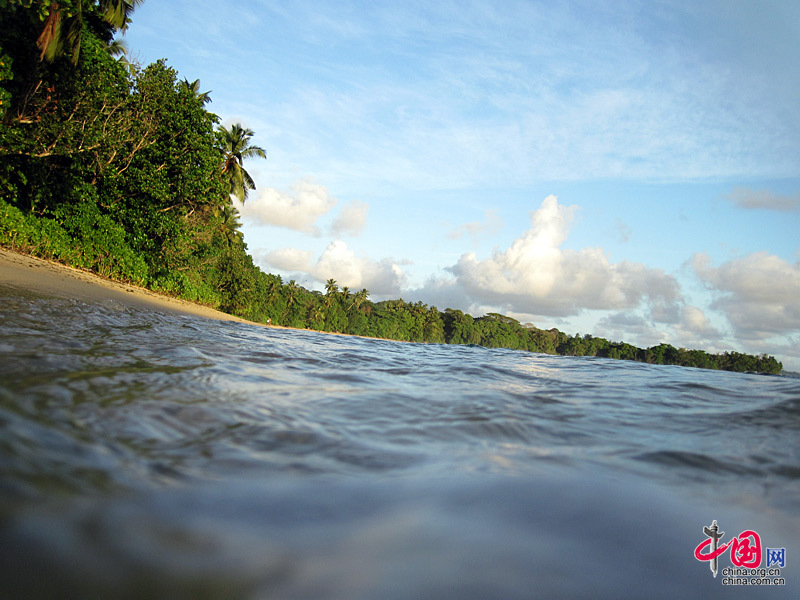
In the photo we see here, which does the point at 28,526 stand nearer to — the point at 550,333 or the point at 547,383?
the point at 547,383

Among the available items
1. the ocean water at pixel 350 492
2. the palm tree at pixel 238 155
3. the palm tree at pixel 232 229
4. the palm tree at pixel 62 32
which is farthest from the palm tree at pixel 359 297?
the ocean water at pixel 350 492

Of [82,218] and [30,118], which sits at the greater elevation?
[30,118]

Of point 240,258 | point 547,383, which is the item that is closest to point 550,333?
point 240,258

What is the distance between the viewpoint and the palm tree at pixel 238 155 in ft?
104

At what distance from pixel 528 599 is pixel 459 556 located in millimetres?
215

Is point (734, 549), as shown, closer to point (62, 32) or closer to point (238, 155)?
point (62, 32)

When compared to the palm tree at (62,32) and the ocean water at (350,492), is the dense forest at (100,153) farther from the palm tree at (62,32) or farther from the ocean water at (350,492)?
the ocean water at (350,492)

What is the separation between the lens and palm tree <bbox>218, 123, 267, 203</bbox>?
104 feet

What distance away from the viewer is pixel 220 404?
8.68 ft

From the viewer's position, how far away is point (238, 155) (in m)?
32.5

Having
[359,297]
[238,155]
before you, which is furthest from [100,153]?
[359,297]

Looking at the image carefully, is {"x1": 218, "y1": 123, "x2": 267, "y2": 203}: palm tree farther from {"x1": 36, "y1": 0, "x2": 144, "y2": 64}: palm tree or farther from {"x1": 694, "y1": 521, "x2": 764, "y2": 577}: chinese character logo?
{"x1": 694, "y1": 521, "x2": 764, "y2": 577}: chinese character logo

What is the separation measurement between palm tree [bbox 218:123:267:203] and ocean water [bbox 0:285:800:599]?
102 ft

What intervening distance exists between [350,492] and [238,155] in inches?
1361
